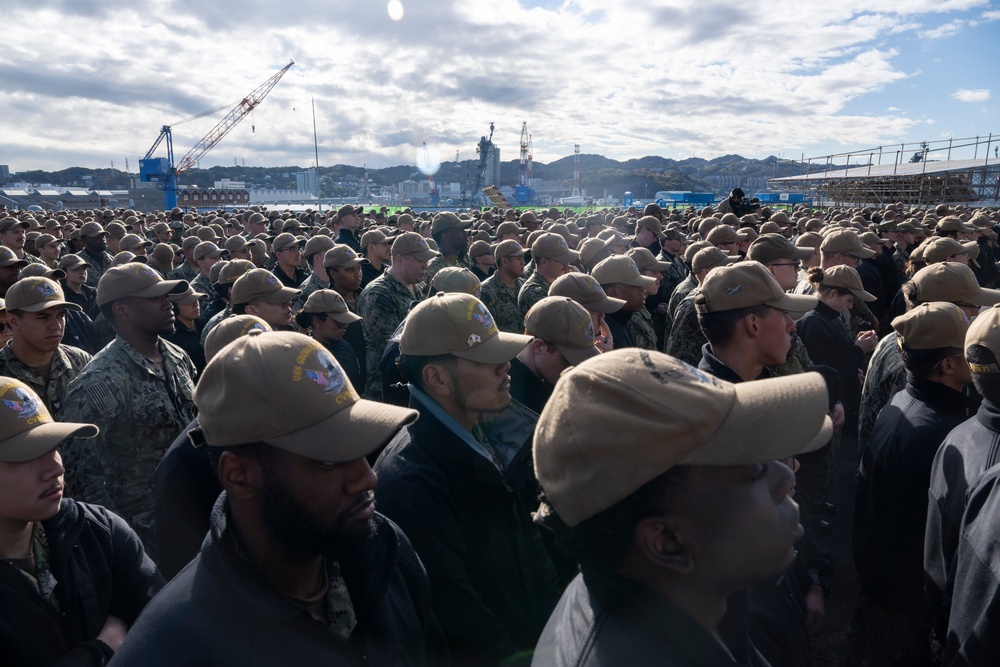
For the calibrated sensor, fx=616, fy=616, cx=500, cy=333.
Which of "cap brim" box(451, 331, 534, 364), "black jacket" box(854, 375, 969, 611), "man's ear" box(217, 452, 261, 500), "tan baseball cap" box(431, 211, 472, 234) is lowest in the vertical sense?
"black jacket" box(854, 375, 969, 611)

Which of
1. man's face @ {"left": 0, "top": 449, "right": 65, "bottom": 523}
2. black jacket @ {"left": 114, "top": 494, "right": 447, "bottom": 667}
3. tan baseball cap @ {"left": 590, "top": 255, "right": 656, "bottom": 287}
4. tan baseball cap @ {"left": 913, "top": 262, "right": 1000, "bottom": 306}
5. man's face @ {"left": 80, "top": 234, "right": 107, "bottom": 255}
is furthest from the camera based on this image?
man's face @ {"left": 80, "top": 234, "right": 107, "bottom": 255}

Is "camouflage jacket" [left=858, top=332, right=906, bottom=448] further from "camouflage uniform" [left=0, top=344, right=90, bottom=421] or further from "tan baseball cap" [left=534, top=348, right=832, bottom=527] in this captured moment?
"camouflage uniform" [left=0, top=344, right=90, bottom=421]

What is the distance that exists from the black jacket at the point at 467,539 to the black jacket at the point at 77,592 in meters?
1.08

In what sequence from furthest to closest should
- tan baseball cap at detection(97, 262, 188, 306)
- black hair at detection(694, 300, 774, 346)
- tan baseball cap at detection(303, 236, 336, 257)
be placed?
tan baseball cap at detection(303, 236, 336, 257) < tan baseball cap at detection(97, 262, 188, 306) < black hair at detection(694, 300, 774, 346)

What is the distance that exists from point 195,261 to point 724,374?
8.21 metres

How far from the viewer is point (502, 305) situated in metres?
7.40

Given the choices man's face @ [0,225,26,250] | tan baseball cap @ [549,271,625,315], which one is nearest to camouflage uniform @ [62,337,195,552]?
tan baseball cap @ [549,271,625,315]

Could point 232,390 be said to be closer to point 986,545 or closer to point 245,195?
point 986,545

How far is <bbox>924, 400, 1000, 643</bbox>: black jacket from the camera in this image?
268 centimetres

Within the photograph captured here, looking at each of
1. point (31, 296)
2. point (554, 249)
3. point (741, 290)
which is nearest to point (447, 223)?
point (554, 249)

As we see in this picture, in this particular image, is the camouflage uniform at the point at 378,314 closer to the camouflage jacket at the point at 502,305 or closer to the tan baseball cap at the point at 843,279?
the camouflage jacket at the point at 502,305

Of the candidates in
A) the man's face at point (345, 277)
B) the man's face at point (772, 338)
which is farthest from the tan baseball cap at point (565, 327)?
the man's face at point (345, 277)

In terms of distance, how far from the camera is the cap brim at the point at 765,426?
129 cm

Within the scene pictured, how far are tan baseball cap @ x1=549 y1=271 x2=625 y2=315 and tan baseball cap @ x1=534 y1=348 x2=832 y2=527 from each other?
3.41 m
